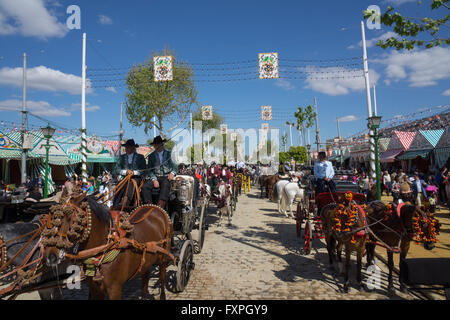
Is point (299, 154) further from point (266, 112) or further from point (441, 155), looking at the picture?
point (441, 155)

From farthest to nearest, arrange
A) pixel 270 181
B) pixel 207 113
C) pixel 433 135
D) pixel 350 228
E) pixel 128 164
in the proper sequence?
1. pixel 207 113
2. pixel 270 181
3. pixel 433 135
4. pixel 128 164
5. pixel 350 228

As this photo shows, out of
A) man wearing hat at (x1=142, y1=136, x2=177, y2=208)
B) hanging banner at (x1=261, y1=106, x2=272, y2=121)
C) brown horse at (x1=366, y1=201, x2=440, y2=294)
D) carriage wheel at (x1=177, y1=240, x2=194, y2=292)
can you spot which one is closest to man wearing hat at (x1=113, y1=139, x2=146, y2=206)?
man wearing hat at (x1=142, y1=136, x2=177, y2=208)

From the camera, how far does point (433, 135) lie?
1567cm

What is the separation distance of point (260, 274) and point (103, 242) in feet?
11.4

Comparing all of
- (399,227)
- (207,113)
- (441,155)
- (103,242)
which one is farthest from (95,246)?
(207,113)

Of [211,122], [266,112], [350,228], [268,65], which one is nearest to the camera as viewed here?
[350,228]

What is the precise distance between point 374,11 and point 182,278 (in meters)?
6.11

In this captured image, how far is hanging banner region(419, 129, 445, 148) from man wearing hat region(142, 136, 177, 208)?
16305 millimetres

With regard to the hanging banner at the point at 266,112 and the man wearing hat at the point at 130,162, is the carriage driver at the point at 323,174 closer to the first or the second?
the man wearing hat at the point at 130,162

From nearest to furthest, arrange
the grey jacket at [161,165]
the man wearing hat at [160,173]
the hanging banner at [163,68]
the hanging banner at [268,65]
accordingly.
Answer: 1. the man wearing hat at [160,173]
2. the grey jacket at [161,165]
3. the hanging banner at [268,65]
4. the hanging banner at [163,68]

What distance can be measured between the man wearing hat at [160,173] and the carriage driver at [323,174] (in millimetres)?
3847

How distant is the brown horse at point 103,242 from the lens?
2467mm

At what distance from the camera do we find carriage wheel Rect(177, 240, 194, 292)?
4.34m

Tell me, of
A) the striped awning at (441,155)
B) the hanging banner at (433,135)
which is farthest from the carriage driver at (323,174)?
the hanging banner at (433,135)
